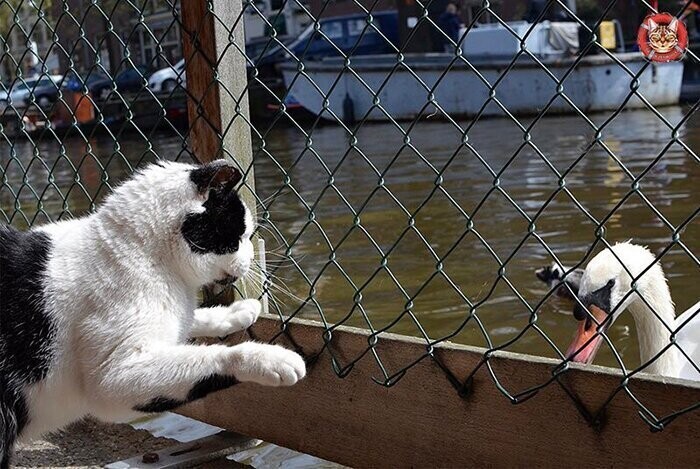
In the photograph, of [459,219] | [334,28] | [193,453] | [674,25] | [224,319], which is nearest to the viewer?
[674,25]

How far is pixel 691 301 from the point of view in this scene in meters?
7.19

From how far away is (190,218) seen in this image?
3107 mm

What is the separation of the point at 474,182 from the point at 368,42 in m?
18.2

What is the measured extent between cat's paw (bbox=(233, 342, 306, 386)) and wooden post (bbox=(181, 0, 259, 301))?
0.79m

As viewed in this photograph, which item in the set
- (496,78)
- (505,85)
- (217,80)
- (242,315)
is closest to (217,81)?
(217,80)

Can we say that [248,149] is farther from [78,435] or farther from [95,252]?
[78,435]

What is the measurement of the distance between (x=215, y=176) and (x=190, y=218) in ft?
0.51

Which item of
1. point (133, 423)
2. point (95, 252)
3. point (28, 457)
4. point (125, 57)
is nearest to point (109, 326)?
point (95, 252)

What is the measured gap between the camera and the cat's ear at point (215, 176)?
10.1 feet

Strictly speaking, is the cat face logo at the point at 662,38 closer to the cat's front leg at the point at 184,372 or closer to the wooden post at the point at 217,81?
the cat's front leg at the point at 184,372

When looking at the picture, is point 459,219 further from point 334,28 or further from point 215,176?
point 334,28

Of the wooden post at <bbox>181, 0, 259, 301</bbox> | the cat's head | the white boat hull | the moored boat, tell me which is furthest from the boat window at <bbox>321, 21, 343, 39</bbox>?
the cat's head

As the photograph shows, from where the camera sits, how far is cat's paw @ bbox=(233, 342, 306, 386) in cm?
295

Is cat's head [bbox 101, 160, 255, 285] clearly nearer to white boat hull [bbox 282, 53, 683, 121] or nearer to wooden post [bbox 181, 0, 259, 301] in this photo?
wooden post [bbox 181, 0, 259, 301]
